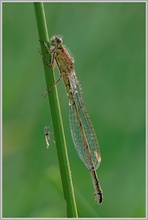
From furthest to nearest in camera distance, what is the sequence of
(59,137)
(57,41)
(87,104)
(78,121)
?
1. (87,104)
2. (78,121)
3. (57,41)
4. (59,137)

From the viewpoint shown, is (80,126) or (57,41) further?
(80,126)

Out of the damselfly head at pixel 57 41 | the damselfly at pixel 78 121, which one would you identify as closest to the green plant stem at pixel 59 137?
the damselfly head at pixel 57 41

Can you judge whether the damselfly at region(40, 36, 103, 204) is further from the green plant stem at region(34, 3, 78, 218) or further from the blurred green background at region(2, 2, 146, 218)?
the green plant stem at region(34, 3, 78, 218)

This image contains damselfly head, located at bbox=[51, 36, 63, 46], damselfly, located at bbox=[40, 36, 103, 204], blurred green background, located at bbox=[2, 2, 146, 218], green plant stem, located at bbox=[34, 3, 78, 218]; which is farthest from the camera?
blurred green background, located at bbox=[2, 2, 146, 218]

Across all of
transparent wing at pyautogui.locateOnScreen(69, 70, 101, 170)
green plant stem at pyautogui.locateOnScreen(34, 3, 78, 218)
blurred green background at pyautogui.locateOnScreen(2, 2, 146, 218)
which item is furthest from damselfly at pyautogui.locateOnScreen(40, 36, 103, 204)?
green plant stem at pyautogui.locateOnScreen(34, 3, 78, 218)

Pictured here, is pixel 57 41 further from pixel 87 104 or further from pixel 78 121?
pixel 87 104

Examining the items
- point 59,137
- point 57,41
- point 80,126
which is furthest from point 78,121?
point 59,137

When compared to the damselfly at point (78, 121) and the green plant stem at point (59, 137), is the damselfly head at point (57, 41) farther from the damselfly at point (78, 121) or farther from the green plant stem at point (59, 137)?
the green plant stem at point (59, 137)

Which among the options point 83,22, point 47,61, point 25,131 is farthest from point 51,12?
point 47,61
